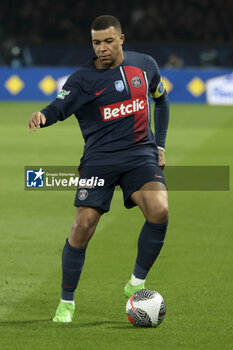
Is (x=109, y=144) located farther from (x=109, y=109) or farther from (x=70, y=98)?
(x=70, y=98)

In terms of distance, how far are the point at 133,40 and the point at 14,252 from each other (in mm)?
24825

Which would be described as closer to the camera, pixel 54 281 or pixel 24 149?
pixel 54 281

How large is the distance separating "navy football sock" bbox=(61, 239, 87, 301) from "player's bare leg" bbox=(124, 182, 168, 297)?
1.66 feet

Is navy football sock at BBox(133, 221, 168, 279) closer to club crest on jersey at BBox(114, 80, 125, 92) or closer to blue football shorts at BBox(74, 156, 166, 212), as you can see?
blue football shorts at BBox(74, 156, 166, 212)

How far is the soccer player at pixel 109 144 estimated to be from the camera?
6.05m

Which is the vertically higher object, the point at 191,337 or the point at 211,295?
the point at 191,337

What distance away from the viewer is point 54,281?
7340mm

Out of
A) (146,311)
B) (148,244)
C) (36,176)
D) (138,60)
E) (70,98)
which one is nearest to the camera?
(146,311)

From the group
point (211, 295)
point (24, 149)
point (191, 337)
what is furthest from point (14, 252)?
point (24, 149)

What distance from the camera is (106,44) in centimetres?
610

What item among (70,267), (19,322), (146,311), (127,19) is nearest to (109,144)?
(70,267)

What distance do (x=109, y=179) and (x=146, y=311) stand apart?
99cm

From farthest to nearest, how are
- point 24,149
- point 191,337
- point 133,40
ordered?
1. point 133,40
2. point 24,149
3. point 191,337

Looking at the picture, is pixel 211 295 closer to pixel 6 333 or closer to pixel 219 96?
pixel 6 333
